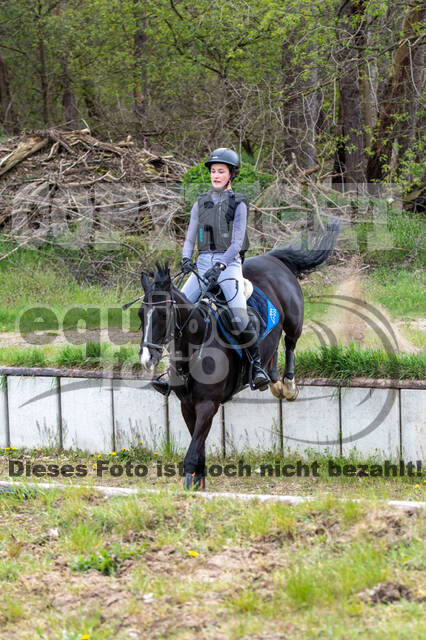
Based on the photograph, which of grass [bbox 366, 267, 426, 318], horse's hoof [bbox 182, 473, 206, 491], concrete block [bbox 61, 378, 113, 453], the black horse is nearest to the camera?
the black horse

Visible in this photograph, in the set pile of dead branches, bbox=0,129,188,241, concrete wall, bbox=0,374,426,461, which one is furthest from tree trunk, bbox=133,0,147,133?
concrete wall, bbox=0,374,426,461

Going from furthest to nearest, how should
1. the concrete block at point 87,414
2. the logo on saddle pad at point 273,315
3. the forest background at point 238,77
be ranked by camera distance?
the forest background at point 238,77, the concrete block at point 87,414, the logo on saddle pad at point 273,315

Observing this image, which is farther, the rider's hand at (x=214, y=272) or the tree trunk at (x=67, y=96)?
the tree trunk at (x=67, y=96)

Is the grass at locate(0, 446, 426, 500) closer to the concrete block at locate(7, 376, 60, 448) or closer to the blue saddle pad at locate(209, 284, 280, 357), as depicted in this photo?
the concrete block at locate(7, 376, 60, 448)

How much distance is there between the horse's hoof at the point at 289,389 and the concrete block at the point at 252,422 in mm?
182

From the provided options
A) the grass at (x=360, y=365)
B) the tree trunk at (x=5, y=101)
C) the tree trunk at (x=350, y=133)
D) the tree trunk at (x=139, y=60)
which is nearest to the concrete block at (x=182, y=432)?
the grass at (x=360, y=365)

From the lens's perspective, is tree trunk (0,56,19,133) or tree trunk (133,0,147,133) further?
tree trunk (0,56,19,133)

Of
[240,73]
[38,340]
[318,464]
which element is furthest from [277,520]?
[240,73]

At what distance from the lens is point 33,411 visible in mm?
7812

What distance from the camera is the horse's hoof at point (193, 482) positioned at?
5703 mm

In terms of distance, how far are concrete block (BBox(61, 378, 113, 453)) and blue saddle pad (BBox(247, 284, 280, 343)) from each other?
183cm

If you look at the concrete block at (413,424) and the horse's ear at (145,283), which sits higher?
the horse's ear at (145,283)

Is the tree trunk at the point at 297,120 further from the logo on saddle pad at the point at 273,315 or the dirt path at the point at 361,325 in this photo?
the logo on saddle pad at the point at 273,315

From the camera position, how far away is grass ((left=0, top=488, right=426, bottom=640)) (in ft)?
11.5
